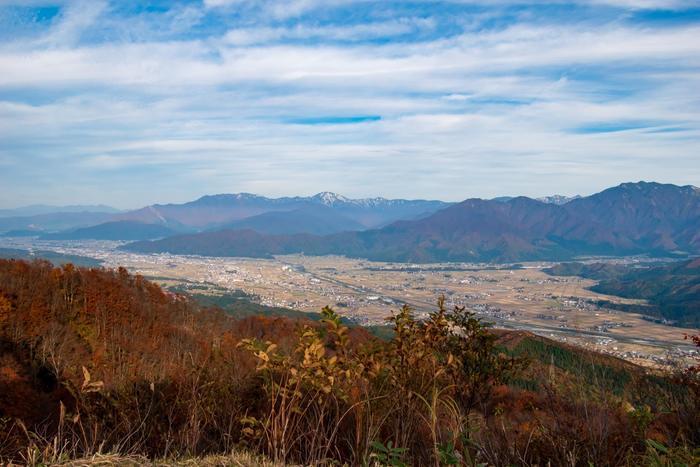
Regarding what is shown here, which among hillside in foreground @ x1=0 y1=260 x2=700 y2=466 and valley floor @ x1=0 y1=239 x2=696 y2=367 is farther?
valley floor @ x1=0 y1=239 x2=696 y2=367

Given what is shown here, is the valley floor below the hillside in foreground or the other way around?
below

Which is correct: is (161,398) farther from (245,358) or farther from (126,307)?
(126,307)

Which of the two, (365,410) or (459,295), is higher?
(365,410)

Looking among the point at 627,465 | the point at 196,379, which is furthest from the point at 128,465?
the point at 627,465

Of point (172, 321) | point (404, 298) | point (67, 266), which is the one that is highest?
point (67, 266)

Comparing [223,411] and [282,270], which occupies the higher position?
[223,411]

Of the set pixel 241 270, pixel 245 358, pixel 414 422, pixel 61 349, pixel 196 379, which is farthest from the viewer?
pixel 241 270

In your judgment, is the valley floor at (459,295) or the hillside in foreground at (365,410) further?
the valley floor at (459,295)

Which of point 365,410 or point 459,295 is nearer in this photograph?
point 365,410

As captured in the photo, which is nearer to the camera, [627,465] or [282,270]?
[627,465]

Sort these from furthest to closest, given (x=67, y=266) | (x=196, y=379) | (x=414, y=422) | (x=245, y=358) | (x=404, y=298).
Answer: (x=404, y=298) → (x=67, y=266) → (x=245, y=358) → (x=196, y=379) → (x=414, y=422)

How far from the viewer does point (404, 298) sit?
9812 centimetres

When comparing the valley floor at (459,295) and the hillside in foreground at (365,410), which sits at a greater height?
the hillside in foreground at (365,410)

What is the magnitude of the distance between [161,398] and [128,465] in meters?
1.60
